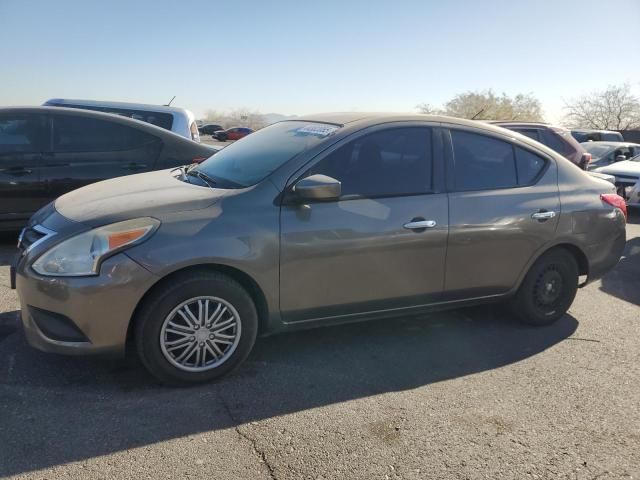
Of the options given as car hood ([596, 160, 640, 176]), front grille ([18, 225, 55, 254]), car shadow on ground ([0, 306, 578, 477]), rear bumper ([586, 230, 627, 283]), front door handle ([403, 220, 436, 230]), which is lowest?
car shadow on ground ([0, 306, 578, 477])

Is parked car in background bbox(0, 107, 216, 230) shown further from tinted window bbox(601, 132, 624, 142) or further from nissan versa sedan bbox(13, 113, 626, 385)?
tinted window bbox(601, 132, 624, 142)

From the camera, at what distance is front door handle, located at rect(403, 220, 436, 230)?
372 centimetres

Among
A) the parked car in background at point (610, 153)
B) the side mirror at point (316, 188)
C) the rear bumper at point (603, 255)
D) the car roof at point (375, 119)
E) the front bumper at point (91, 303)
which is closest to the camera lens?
the front bumper at point (91, 303)

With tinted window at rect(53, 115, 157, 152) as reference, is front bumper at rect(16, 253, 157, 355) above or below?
below

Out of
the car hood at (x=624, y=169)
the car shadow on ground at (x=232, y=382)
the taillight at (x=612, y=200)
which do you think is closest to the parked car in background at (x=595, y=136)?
the car hood at (x=624, y=169)

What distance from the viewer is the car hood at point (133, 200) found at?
3.19 meters

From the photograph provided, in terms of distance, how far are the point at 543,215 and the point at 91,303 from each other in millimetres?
3269

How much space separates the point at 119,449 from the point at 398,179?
7.82ft

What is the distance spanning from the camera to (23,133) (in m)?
5.95

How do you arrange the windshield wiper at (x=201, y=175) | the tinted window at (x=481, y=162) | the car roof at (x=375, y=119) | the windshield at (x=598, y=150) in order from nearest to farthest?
the windshield wiper at (x=201, y=175) < the car roof at (x=375, y=119) < the tinted window at (x=481, y=162) < the windshield at (x=598, y=150)

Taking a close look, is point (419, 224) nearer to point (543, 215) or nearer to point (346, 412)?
point (543, 215)

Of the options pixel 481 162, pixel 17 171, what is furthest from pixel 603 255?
pixel 17 171

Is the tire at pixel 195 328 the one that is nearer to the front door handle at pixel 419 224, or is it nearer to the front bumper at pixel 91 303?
the front bumper at pixel 91 303

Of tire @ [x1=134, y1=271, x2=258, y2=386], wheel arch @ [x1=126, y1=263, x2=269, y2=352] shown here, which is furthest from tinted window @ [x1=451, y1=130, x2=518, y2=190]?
tire @ [x1=134, y1=271, x2=258, y2=386]
